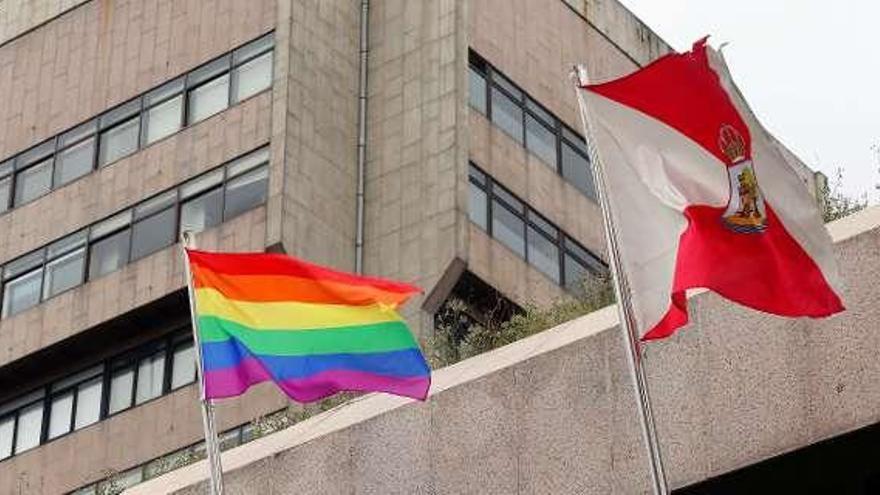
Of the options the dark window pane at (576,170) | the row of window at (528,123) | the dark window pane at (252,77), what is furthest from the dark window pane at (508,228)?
the dark window pane at (252,77)

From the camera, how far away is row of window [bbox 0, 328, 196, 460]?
4594cm

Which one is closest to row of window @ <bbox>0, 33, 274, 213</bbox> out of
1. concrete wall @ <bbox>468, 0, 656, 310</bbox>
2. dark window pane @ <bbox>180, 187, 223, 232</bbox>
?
dark window pane @ <bbox>180, 187, 223, 232</bbox>

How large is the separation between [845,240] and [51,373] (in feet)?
106

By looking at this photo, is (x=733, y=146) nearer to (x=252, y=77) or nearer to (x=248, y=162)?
(x=248, y=162)

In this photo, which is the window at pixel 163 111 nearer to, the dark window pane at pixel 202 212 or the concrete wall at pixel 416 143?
the dark window pane at pixel 202 212

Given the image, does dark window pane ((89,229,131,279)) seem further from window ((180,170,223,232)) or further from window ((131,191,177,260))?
window ((180,170,223,232))

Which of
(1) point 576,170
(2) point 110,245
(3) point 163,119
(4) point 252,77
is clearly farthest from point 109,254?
(1) point 576,170

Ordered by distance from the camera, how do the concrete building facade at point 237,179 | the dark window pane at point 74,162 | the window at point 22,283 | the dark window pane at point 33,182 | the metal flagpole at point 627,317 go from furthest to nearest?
the dark window pane at point 33,182
the dark window pane at point 74,162
the window at point 22,283
the concrete building facade at point 237,179
the metal flagpole at point 627,317

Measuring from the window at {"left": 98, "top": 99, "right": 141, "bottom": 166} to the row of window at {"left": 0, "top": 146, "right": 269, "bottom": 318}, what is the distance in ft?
4.48

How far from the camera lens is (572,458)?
1878cm

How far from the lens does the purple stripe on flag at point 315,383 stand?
1914 centimetres

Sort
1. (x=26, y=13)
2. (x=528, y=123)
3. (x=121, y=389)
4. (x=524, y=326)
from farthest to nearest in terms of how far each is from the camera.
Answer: (x=26, y=13)
(x=528, y=123)
(x=121, y=389)
(x=524, y=326)

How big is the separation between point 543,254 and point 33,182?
10.4 metres

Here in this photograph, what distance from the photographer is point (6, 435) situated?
4909 cm
